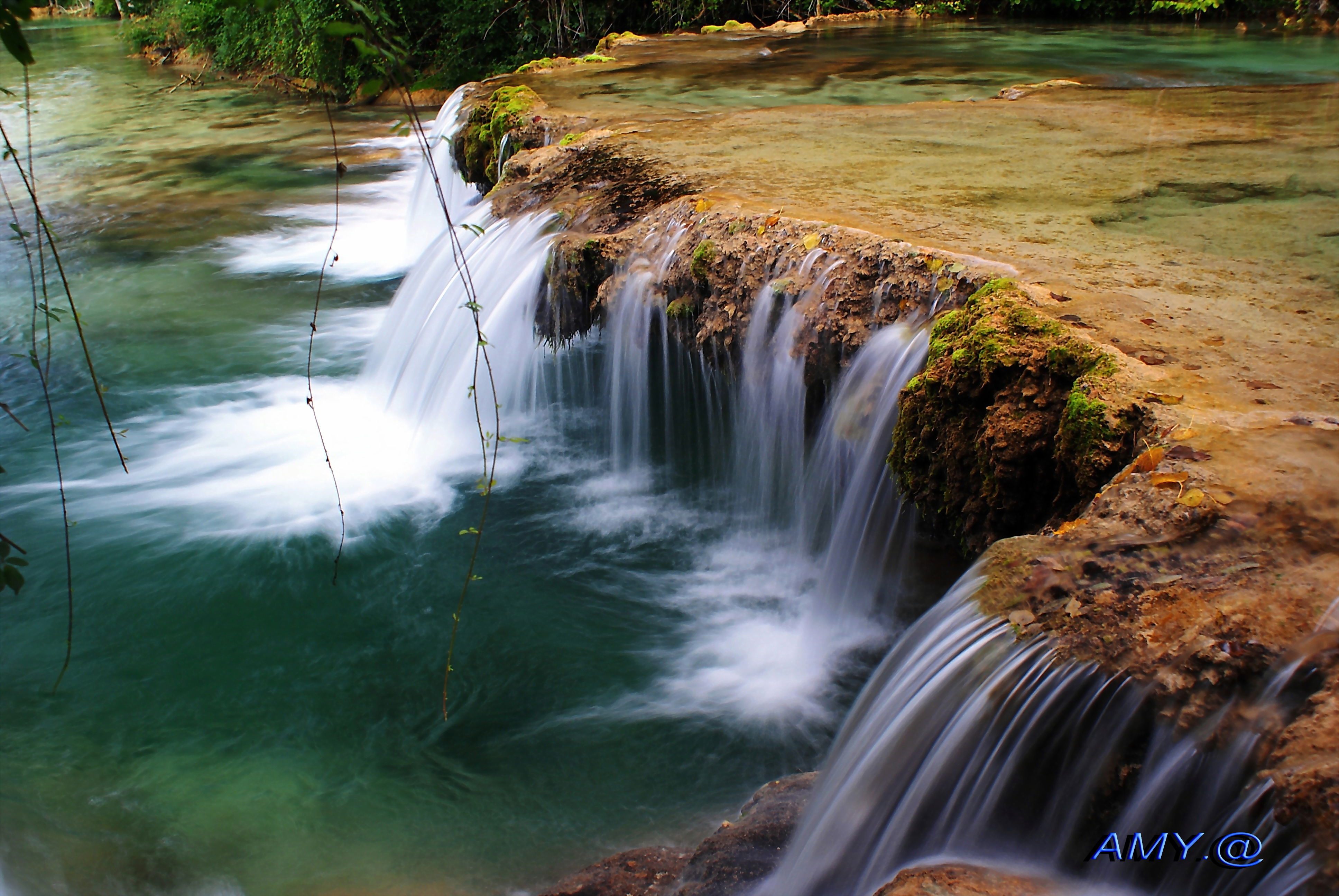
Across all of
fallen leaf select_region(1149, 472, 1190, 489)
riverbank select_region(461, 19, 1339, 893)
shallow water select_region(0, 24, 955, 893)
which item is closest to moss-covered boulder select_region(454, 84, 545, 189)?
riverbank select_region(461, 19, 1339, 893)

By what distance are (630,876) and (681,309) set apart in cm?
275

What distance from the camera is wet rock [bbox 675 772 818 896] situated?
9.00ft

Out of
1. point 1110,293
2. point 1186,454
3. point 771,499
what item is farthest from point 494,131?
point 1186,454

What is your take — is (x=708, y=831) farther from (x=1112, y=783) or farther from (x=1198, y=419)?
(x=1198, y=419)

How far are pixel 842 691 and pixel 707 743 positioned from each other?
625mm

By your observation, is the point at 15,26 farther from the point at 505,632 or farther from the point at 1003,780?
the point at 505,632

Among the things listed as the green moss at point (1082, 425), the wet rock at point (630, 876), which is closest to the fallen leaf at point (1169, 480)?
the green moss at point (1082, 425)

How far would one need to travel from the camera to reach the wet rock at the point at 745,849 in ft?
9.00

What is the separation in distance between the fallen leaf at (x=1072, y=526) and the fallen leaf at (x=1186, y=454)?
0.87 feet

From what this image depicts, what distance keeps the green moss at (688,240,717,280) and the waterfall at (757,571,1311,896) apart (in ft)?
7.77

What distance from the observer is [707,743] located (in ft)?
12.5

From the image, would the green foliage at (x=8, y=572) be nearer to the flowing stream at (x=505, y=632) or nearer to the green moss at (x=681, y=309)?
the flowing stream at (x=505, y=632)

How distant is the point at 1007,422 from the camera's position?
10.4 ft

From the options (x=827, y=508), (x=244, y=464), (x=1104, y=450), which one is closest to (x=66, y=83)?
(x=244, y=464)
